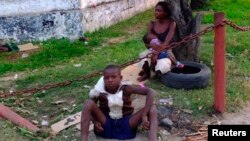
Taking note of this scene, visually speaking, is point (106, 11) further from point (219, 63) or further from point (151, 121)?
point (151, 121)

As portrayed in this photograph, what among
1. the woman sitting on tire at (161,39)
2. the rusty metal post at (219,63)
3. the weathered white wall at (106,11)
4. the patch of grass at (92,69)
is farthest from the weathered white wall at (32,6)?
the rusty metal post at (219,63)

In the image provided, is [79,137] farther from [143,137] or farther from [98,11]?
[98,11]

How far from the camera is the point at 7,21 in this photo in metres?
9.88

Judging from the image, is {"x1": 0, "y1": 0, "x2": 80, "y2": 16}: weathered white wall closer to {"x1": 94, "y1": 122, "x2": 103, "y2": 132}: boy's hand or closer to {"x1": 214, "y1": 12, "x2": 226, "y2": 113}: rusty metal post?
{"x1": 214, "y1": 12, "x2": 226, "y2": 113}: rusty metal post

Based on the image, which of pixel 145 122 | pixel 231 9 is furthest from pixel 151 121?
pixel 231 9

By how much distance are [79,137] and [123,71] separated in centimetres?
222

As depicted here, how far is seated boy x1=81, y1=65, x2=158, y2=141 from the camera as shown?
4777mm

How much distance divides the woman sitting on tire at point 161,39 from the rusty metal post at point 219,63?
3.21ft

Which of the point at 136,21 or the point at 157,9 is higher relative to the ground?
the point at 157,9

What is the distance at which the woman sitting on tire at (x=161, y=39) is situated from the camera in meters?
6.45

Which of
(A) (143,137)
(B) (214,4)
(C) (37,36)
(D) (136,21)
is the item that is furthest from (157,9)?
(B) (214,4)

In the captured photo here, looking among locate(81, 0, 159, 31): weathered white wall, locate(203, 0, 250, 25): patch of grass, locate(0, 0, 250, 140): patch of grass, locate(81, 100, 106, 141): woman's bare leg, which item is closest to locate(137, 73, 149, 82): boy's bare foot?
locate(0, 0, 250, 140): patch of grass

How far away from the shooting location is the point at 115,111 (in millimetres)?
4969

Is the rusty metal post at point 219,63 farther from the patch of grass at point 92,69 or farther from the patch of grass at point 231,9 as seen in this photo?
the patch of grass at point 231,9
